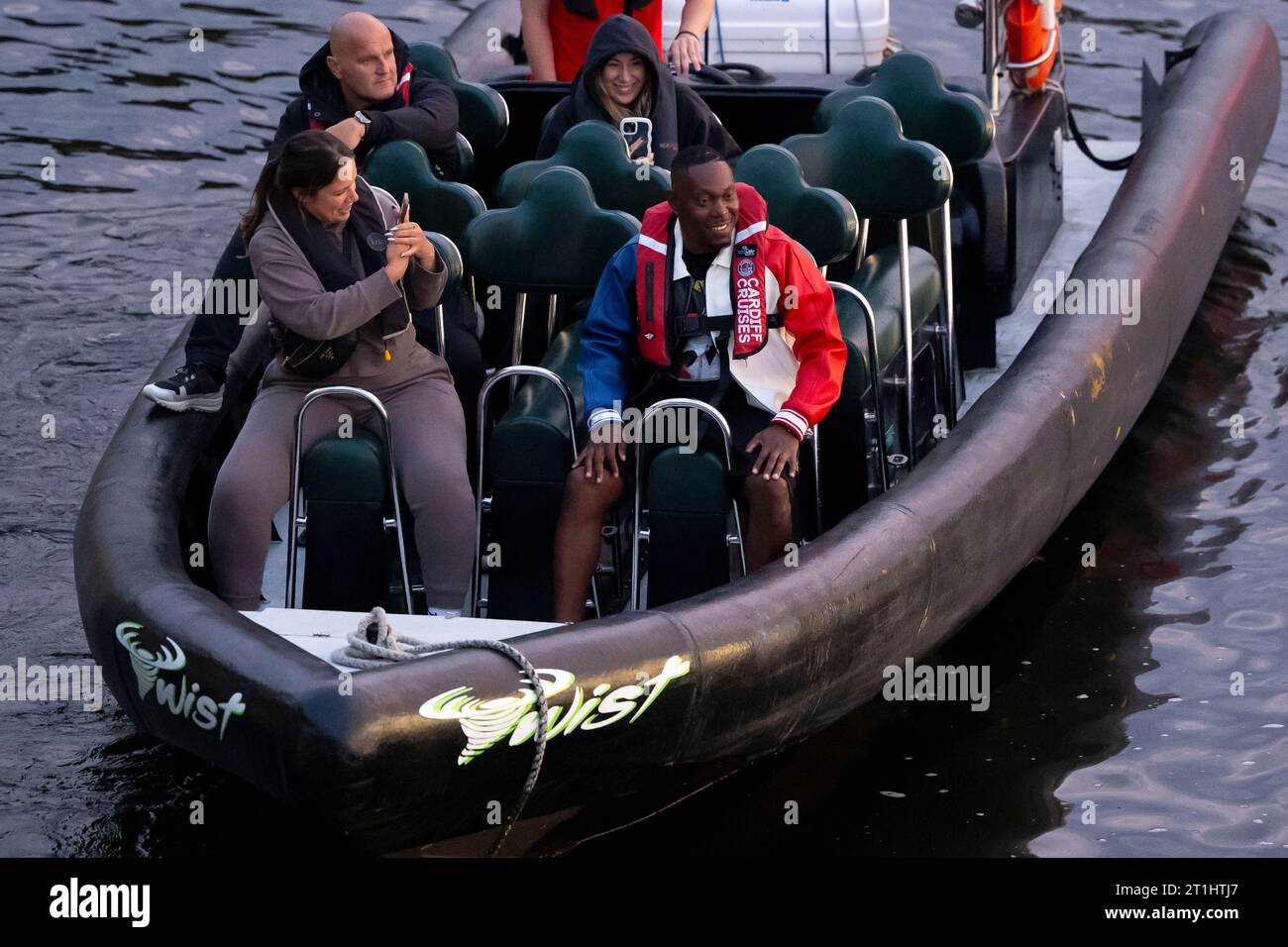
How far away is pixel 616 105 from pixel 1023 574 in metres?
1.70

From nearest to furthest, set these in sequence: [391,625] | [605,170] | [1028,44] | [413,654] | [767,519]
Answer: [413,654], [391,625], [767,519], [605,170], [1028,44]

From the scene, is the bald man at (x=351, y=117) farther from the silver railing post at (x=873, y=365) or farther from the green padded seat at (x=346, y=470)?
the silver railing post at (x=873, y=365)

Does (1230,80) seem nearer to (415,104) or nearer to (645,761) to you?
(415,104)

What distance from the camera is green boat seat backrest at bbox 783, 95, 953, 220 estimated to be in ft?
16.8

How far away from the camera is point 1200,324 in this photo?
7.24 meters

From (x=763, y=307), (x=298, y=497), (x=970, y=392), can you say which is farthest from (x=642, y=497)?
(x=970, y=392)

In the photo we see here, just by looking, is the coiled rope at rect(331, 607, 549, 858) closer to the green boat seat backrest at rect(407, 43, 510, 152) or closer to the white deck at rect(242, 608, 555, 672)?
the white deck at rect(242, 608, 555, 672)

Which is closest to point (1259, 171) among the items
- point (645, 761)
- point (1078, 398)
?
point (1078, 398)

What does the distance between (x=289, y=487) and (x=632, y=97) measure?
58.6 inches

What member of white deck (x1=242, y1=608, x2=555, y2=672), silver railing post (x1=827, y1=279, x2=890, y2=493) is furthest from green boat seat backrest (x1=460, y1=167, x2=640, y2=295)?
white deck (x1=242, y1=608, x2=555, y2=672)
